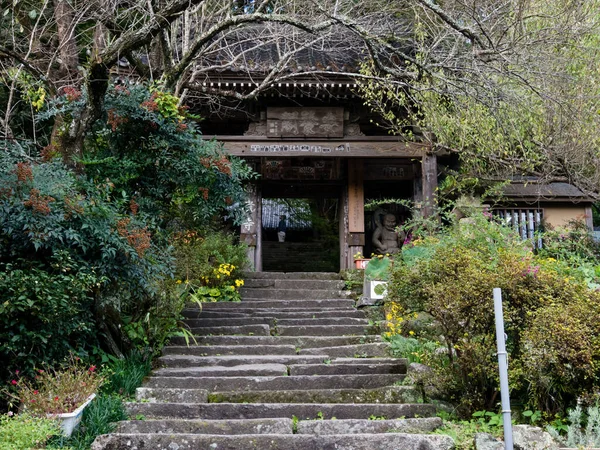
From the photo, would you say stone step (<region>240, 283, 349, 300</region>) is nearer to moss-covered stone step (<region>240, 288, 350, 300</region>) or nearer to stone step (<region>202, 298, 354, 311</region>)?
moss-covered stone step (<region>240, 288, 350, 300</region>)

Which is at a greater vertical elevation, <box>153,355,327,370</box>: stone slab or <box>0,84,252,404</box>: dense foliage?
<box>0,84,252,404</box>: dense foliage

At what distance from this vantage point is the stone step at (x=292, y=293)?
11008mm

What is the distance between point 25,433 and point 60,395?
685 mm

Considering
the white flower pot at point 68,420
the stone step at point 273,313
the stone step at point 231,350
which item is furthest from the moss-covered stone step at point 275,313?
the white flower pot at point 68,420

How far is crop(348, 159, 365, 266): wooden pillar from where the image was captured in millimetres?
13461

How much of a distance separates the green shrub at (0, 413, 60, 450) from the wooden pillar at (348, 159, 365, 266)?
352 inches

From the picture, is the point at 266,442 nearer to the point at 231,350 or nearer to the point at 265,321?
the point at 231,350

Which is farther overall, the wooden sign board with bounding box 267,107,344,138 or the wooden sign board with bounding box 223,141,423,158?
the wooden sign board with bounding box 267,107,344,138

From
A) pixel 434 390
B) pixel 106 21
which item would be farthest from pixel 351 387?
pixel 106 21

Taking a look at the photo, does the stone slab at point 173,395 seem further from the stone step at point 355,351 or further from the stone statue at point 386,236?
the stone statue at point 386,236

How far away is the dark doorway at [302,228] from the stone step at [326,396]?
8.37 metres

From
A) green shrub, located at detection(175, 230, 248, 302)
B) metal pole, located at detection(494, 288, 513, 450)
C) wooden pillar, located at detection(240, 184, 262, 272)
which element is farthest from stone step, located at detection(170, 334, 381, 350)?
wooden pillar, located at detection(240, 184, 262, 272)

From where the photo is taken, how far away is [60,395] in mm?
5559

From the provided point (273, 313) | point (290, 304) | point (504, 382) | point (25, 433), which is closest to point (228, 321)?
point (273, 313)
